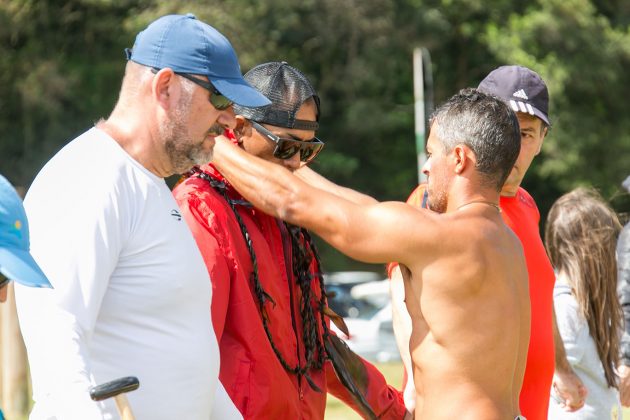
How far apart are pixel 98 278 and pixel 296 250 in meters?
1.23

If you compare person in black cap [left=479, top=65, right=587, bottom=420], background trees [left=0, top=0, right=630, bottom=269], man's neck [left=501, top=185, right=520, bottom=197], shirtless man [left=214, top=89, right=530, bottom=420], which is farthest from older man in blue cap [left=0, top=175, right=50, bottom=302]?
background trees [left=0, top=0, right=630, bottom=269]

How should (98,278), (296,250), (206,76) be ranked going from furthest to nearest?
(296,250) → (206,76) → (98,278)

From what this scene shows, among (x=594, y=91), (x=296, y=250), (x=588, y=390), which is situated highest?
(x=296, y=250)

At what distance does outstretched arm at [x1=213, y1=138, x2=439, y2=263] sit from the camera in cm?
354

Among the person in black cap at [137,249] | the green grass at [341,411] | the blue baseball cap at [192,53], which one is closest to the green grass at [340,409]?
the green grass at [341,411]

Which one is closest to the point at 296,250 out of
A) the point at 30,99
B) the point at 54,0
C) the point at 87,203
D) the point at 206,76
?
the point at 206,76

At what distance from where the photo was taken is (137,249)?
293cm

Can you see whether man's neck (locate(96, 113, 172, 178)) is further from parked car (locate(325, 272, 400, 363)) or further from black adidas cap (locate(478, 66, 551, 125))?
parked car (locate(325, 272, 400, 363))

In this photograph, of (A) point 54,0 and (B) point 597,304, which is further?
(A) point 54,0

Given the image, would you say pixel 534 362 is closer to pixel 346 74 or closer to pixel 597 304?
pixel 597 304

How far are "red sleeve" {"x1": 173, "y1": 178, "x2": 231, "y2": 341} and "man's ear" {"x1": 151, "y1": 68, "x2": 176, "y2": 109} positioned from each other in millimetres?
532

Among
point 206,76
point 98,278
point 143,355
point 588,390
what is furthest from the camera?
point 588,390

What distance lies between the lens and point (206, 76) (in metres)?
3.17

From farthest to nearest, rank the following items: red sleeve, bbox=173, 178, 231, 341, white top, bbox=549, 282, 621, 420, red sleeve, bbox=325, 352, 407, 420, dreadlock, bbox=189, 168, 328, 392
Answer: white top, bbox=549, 282, 621, 420 < red sleeve, bbox=325, 352, 407, 420 < dreadlock, bbox=189, 168, 328, 392 < red sleeve, bbox=173, 178, 231, 341
